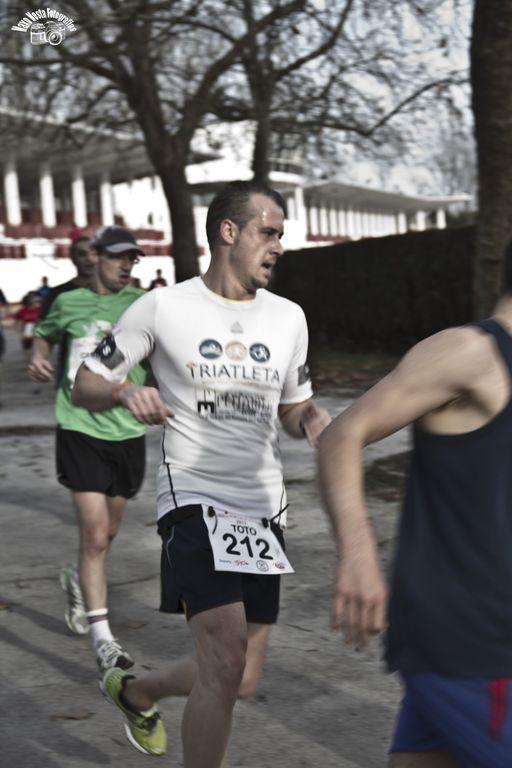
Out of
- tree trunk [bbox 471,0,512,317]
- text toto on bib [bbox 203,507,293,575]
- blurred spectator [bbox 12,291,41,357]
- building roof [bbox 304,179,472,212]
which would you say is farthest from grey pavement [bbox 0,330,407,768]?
building roof [bbox 304,179,472,212]

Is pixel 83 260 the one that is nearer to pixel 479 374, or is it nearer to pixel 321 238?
pixel 479 374

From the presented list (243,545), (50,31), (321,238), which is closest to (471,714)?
(243,545)

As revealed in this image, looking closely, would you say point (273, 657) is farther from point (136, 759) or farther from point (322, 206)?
point (322, 206)

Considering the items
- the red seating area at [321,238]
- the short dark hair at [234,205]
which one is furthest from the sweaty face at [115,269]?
the red seating area at [321,238]

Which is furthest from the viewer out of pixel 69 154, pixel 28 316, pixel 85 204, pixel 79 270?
pixel 85 204

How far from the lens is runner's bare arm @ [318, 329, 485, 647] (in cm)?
204

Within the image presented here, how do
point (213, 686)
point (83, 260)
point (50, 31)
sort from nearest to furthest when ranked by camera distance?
point (213, 686) → point (83, 260) → point (50, 31)

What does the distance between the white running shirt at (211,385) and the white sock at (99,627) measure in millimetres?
A: 1433

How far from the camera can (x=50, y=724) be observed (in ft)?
14.0

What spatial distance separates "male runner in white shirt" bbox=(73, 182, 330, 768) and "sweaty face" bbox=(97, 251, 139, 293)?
1613 mm

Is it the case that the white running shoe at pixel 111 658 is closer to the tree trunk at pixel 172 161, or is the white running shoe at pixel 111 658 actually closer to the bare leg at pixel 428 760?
the bare leg at pixel 428 760

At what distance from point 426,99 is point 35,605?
44.8 feet

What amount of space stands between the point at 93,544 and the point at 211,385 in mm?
1783

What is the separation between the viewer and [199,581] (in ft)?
10.8
